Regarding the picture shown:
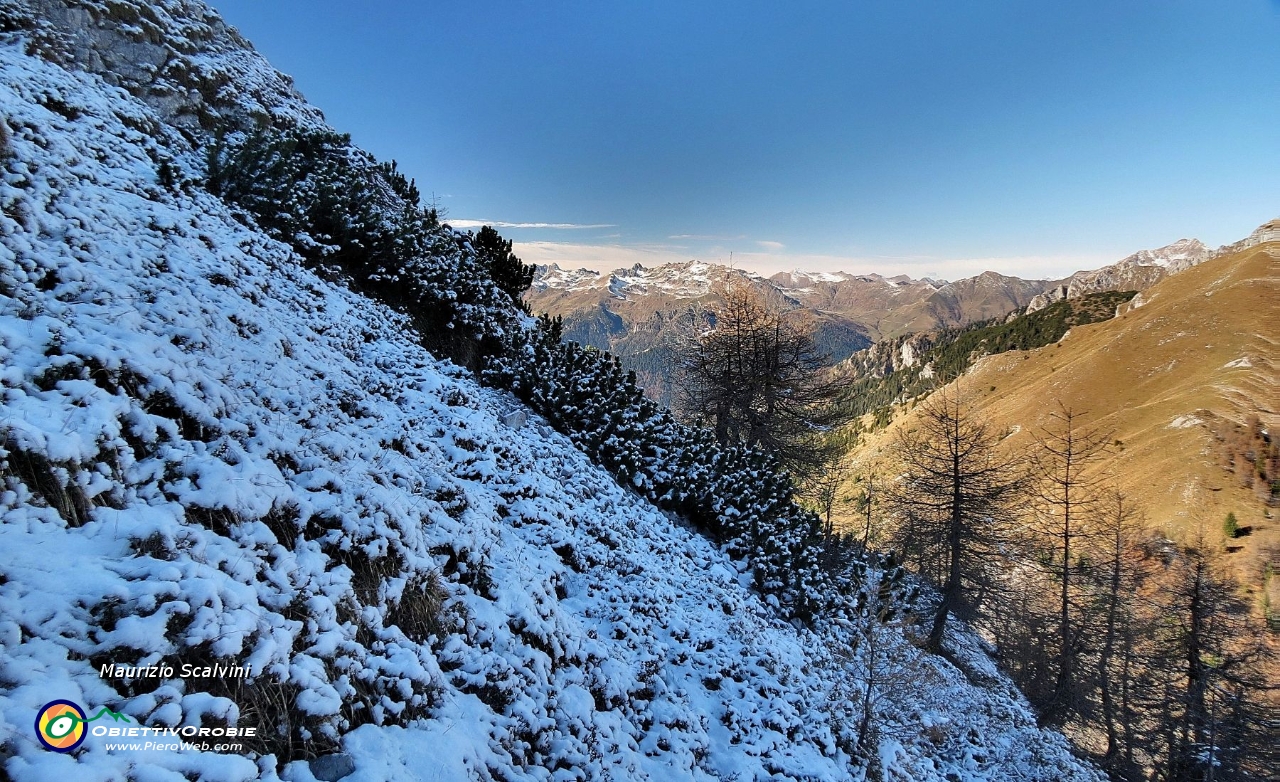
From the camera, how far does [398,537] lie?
18.4 feet

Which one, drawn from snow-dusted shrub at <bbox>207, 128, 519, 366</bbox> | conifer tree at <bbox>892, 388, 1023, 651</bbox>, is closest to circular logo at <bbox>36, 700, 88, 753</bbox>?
snow-dusted shrub at <bbox>207, 128, 519, 366</bbox>

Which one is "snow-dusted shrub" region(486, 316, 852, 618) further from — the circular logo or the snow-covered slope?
the circular logo

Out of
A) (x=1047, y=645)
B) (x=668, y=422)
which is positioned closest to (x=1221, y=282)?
(x=1047, y=645)

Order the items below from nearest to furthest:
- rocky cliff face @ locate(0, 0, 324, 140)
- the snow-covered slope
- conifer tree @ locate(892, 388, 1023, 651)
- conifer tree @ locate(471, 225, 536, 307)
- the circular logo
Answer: the circular logo, the snow-covered slope, rocky cliff face @ locate(0, 0, 324, 140), conifer tree @ locate(892, 388, 1023, 651), conifer tree @ locate(471, 225, 536, 307)

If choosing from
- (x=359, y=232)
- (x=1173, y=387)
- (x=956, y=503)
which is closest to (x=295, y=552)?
(x=359, y=232)

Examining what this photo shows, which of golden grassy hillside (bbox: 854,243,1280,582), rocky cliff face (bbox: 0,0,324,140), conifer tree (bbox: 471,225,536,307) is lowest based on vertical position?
golden grassy hillside (bbox: 854,243,1280,582)

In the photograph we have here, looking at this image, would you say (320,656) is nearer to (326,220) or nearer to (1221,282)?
(326,220)

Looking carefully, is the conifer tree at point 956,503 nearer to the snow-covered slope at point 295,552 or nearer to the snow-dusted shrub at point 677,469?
the snow-dusted shrub at point 677,469

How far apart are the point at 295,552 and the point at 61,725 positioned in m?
2.17

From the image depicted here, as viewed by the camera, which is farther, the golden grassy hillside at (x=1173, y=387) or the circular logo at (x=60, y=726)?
the golden grassy hillside at (x=1173, y=387)

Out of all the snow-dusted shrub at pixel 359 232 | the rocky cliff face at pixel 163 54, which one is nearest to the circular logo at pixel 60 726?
the snow-dusted shrub at pixel 359 232

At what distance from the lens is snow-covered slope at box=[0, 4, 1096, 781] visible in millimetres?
3154

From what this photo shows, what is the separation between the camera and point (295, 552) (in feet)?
15.1

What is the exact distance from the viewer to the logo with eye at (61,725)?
237 centimetres
